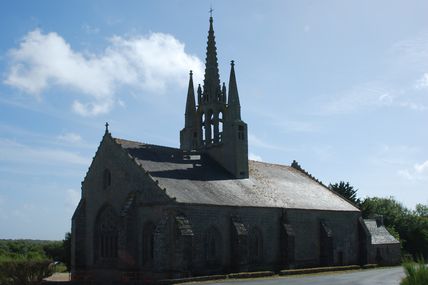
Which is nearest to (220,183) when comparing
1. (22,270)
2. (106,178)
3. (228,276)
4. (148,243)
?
(148,243)

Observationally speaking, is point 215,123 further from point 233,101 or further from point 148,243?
point 148,243

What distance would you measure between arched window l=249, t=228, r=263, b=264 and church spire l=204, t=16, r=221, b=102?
13.2 metres

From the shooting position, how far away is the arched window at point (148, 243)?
34.0 meters

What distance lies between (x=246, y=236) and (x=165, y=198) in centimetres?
664

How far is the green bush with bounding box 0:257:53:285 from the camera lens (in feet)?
90.6

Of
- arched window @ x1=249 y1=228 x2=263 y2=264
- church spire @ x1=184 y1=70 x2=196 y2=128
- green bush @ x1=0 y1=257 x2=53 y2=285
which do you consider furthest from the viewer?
church spire @ x1=184 y1=70 x2=196 y2=128

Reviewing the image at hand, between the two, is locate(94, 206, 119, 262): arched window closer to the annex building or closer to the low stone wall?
the annex building

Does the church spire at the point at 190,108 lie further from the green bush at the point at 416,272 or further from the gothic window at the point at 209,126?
the green bush at the point at 416,272

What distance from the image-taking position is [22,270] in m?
28.1

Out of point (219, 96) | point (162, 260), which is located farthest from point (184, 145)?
point (162, 260)

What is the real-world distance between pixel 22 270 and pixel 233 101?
75.6 feet

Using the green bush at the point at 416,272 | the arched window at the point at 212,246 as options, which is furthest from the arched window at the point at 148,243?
the green bush at the point at 416,272

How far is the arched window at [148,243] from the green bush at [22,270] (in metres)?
6.82

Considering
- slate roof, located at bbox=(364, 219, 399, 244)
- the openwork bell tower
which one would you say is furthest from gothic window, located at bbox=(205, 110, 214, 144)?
slate roof, located at bbox=(364, 219, 399, 244)
